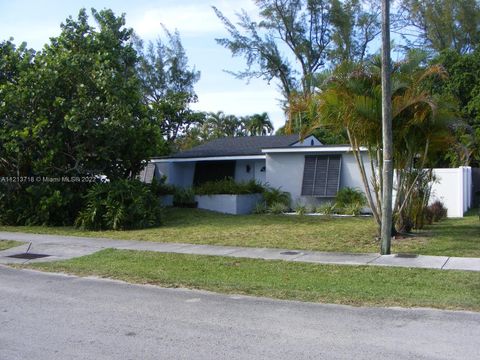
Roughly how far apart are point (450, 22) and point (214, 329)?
→ 37.7 meters

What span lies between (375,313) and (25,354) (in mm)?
4371

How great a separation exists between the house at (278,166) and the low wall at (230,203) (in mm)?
1194

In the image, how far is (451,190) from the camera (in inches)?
741


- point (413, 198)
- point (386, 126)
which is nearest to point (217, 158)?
point (413, 198)

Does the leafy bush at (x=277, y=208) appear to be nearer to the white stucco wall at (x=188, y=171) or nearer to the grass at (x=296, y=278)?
the white stucco wall at (x=188, y=171)

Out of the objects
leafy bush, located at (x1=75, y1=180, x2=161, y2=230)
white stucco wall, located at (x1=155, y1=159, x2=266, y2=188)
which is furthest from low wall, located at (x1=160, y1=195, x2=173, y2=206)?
leafy bush, located at (x1=75, y1=180, x2=161, y2=230)

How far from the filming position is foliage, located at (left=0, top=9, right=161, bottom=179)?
17922 millimetres

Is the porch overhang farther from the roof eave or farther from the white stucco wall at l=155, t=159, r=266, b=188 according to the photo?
the roof eave

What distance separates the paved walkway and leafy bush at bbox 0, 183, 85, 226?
227cm

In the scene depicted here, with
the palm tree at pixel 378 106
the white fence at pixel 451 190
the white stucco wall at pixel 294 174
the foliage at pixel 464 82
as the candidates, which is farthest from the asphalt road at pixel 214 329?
the foliage at pixel 464 82

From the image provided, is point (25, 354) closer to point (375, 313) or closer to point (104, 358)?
point (104, 358)

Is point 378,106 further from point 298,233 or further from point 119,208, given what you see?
point 119,208

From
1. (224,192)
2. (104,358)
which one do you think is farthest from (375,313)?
(224,192)

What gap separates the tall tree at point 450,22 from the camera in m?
37.9
